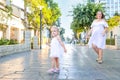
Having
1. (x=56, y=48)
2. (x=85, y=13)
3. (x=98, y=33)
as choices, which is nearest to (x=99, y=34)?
(x=98, y=33)

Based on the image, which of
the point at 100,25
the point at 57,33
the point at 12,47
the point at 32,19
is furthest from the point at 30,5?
the point at 57,33

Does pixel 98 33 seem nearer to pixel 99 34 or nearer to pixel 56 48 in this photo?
pixel 99 34

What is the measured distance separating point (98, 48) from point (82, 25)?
4085 cm

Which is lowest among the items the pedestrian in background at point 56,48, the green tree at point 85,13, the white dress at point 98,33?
the pedestrian in background at point 56,48

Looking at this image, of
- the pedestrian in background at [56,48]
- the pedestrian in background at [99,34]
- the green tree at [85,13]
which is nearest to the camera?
the pedestrian in background at [56,48]

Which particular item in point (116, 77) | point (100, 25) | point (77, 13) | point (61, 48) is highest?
point (77, 13)

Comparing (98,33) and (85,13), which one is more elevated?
(85,13)

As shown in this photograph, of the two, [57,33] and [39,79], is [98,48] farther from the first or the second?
[39,79]

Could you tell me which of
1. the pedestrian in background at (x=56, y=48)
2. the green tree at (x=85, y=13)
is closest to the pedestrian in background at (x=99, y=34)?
the pedestrian in background at (x=56, y=48)

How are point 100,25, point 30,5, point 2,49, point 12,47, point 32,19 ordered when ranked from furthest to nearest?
point 32,19, point 30,5, point 12,47, point 2,49, point 100,25

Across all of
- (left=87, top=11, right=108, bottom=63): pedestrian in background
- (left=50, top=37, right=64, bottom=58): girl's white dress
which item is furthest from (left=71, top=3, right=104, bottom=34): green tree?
(left=50, top=37, right=64, bottom=58): girl's white dress

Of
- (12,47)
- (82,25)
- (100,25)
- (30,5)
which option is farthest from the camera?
(82,25)

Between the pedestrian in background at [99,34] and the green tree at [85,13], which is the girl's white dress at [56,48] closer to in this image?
the pedestrian in background at [99,34]

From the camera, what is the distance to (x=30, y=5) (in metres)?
43.8
